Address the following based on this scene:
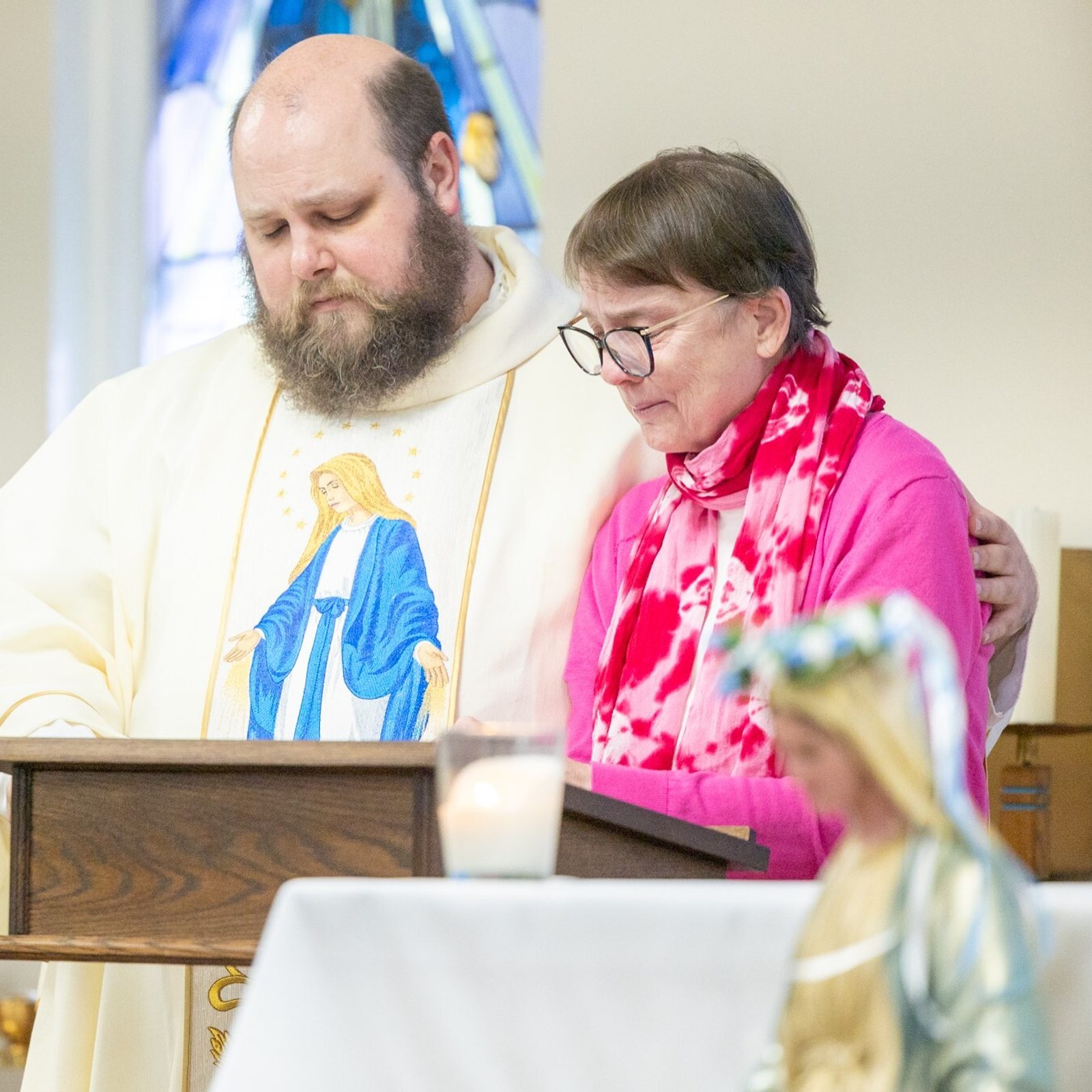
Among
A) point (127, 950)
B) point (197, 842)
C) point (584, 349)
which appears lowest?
point (127, 950)

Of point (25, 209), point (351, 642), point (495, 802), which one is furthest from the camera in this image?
point (25, 209)

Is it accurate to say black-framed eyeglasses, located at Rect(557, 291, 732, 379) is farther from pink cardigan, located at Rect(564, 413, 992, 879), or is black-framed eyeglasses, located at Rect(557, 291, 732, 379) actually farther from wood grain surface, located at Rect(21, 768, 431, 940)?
wood grain surface, located at Rect(21, 768, 431, 940)

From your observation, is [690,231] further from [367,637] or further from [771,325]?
[367,637]

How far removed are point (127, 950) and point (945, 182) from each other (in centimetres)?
462

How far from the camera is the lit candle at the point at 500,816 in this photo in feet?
4.22

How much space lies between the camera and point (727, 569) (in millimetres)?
2514

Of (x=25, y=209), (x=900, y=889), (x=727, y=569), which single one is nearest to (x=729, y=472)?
(x=727, y=569)

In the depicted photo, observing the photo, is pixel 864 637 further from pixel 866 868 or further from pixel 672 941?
pixel 672 941

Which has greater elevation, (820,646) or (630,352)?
(630,352)

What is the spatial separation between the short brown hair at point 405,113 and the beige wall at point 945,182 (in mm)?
2746

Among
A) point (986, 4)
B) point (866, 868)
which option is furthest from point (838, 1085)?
point (986, 4)

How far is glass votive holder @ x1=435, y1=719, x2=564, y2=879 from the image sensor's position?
4.22 ft

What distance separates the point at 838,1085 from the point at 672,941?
7.9 inches

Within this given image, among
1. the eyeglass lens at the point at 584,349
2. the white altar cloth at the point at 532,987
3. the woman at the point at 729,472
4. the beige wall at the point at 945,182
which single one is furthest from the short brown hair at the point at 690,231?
the beige wall at the point at 945,182
